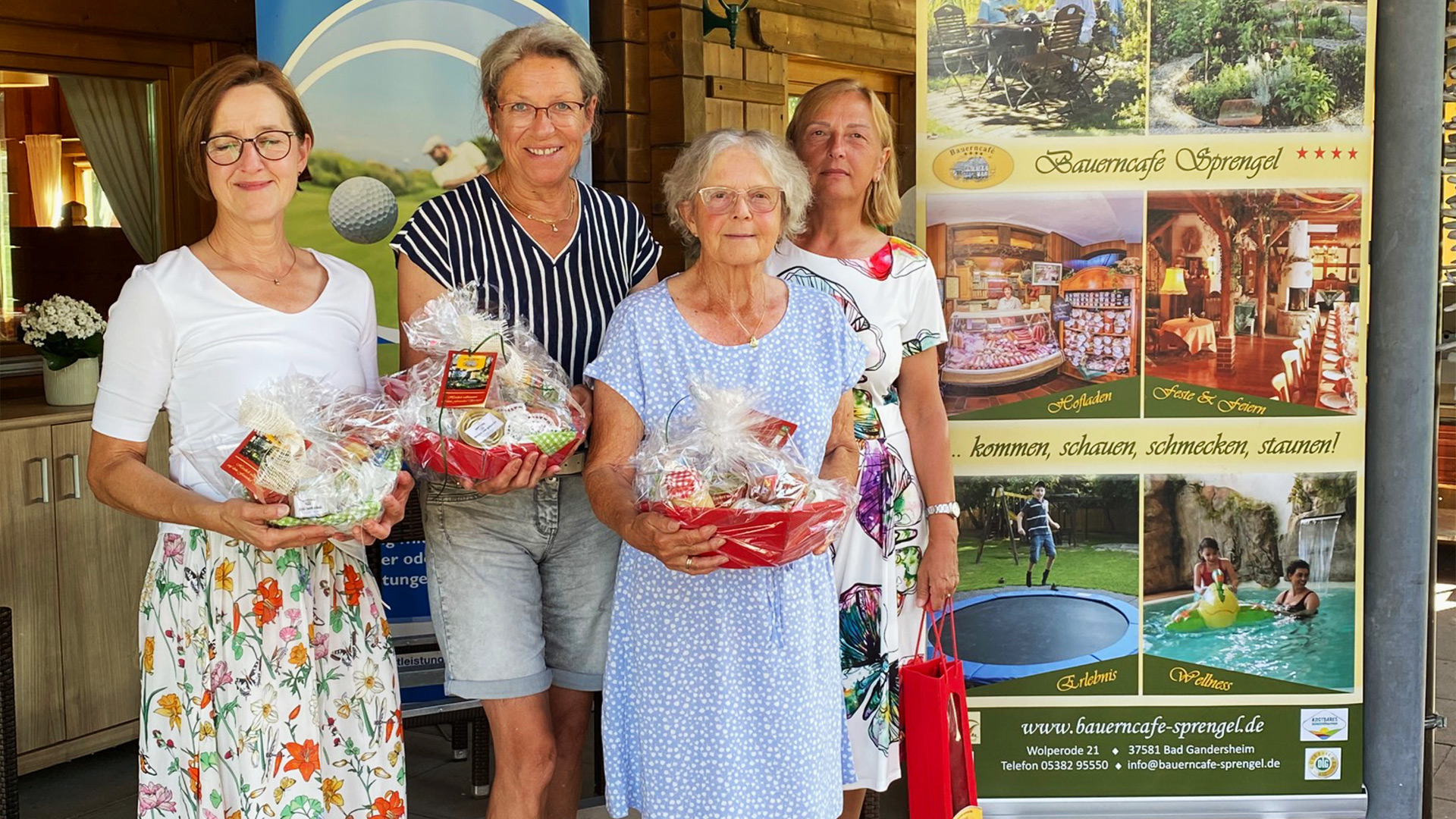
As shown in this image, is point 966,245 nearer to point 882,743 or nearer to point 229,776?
point 882,743

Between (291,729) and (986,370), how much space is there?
1796mm

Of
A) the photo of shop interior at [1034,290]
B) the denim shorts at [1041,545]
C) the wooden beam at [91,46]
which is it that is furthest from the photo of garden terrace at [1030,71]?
the wooden beam at [91,46]

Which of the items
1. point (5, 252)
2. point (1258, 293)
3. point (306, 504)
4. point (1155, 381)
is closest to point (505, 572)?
point (306, 504)

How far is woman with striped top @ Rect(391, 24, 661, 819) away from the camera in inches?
98.3

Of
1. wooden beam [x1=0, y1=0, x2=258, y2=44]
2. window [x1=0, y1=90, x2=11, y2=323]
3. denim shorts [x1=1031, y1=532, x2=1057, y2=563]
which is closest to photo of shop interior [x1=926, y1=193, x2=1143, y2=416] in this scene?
denim shorts [x1=1031, y1=532, x2=1057, y2=563]

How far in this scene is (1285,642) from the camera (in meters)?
3.34

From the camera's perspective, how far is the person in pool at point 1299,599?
10.9 feet

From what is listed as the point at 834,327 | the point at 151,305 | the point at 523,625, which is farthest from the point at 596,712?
the point at 151,305

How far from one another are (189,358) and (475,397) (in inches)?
18.4

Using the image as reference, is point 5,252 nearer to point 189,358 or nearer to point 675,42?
point 675,42

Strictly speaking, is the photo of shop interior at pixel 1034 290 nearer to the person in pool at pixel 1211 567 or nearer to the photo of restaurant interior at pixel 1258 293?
the photo of restaurant interior at pixel 1258 293

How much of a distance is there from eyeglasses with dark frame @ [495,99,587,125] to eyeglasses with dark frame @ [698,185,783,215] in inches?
12.4

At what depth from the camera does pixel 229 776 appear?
7.47ft

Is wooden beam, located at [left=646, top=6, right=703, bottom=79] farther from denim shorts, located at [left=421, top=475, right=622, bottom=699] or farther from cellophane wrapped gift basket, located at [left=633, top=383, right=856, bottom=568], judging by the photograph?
cellophane wrapped gift basket, located at [left=633, top=383, right=856, bottom=568]
